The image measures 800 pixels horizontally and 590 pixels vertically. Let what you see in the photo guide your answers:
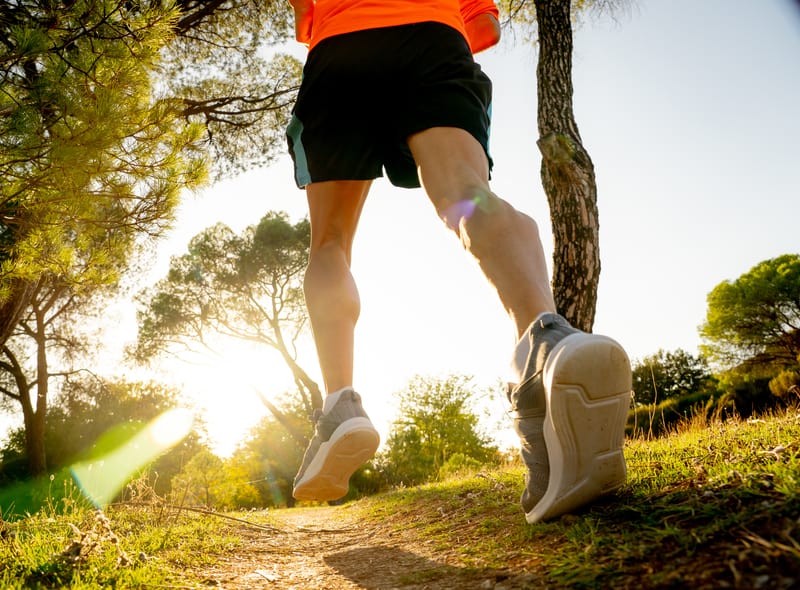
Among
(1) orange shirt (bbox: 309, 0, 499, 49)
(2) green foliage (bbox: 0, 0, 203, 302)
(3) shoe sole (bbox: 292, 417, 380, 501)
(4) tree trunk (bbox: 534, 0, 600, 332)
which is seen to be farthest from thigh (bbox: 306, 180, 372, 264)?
(4) tree trunk (bbox: 534, 0, 600, 332)

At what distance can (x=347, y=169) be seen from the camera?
155 cm

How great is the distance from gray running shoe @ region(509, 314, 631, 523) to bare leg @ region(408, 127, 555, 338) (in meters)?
0.09

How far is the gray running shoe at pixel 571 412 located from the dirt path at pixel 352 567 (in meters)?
0.21

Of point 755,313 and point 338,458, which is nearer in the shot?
point 338,458

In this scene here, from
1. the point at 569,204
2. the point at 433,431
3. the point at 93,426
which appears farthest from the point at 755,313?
the point at 93,426

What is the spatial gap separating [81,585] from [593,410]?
4.18 ft

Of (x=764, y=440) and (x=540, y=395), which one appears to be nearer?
(x=540, y=395)

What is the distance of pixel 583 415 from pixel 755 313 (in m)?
27.7

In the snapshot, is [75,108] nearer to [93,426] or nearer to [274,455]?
[274,455]

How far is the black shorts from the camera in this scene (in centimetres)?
140

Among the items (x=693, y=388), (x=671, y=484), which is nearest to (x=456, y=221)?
(x=671, y=484)

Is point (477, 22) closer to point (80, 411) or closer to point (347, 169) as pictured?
point (347, 169)

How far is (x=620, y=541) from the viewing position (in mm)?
929

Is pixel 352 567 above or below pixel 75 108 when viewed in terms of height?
below
